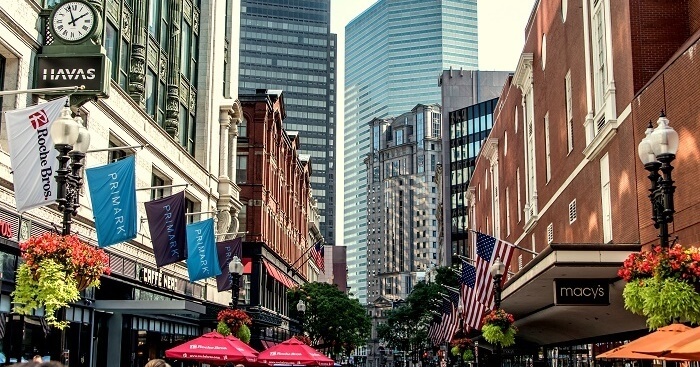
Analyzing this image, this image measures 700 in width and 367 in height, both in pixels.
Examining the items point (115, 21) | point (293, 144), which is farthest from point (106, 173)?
point (293, 144)

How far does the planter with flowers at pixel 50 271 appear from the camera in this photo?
582 inches

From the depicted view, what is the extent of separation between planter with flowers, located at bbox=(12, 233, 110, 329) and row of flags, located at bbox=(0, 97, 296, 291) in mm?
4560

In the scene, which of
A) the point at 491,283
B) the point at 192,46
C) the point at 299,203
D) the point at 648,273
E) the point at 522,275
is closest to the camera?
the point at 648,273

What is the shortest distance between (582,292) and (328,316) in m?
56.4

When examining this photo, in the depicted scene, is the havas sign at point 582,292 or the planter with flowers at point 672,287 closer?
the planter with flowers at point 672,287

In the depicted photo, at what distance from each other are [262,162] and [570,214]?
3648 centimetres

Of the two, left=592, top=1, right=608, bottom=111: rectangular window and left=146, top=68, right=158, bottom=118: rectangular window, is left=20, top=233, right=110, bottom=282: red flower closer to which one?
left=592, top=1, right=608, bottom=111: rectangular window

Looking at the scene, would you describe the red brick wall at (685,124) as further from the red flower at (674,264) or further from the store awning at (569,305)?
the red flower at (674,264)

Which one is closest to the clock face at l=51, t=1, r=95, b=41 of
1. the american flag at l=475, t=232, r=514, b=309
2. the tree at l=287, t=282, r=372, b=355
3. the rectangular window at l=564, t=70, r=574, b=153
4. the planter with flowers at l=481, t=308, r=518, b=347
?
the american flag at l=475, t=232, r=514, b=309

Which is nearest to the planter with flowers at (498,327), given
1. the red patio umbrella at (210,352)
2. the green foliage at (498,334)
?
the green foliage at (498,334)

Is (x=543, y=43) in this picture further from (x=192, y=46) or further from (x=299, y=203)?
(x=299, y=203)

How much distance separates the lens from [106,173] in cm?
2344

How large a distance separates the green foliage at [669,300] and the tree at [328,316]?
65833 millimetres

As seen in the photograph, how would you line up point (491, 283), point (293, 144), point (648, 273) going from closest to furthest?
point (648, 273) → point (491, 283) → point (293, 144)
